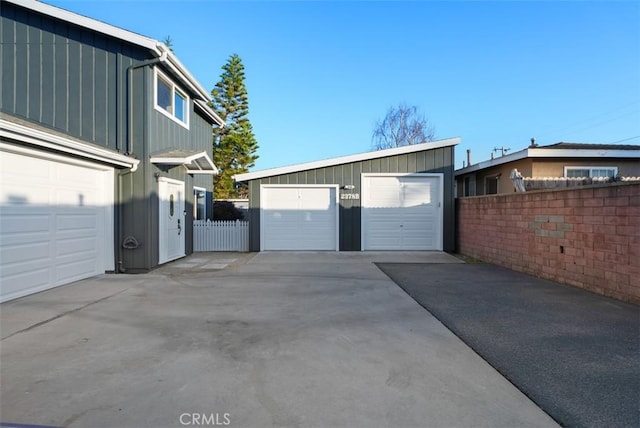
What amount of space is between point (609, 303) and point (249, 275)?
6428 mm

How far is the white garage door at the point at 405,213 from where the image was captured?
12.3m

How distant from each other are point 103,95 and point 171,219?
3380 millimetres

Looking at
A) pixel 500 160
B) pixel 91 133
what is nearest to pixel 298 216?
pixel 91 133

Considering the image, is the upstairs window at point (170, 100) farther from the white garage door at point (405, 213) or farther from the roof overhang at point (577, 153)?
the roof overhang at point (577, 153)

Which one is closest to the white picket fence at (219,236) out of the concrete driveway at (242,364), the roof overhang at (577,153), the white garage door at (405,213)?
the white garage door at (405,213)

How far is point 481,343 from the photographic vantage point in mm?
3930

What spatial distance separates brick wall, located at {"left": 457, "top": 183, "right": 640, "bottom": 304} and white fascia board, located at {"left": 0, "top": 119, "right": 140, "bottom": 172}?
8.99m

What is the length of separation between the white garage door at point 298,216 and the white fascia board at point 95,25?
18.3ft

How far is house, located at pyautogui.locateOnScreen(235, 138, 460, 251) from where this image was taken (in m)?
12.2

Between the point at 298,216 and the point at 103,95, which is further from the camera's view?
the point at 298,216

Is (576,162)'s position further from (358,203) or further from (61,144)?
(61,144)

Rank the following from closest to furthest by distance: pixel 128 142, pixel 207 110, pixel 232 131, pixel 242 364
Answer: pixel 242 364, pixel 128 142, pixel 207 110, pixel 232 131

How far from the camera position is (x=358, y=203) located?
40.2 ft

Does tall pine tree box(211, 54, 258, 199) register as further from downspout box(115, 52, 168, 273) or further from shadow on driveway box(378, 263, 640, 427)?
shadow on driveway box(378, 263, 640, 427)
